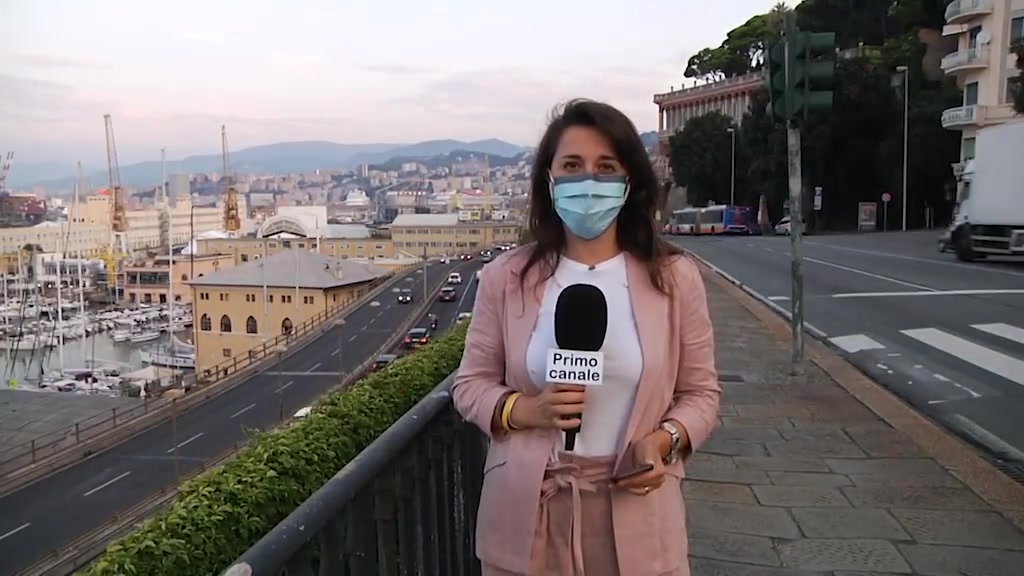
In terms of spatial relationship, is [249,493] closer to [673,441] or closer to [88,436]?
[673,441]

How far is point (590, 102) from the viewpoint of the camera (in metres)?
2.42

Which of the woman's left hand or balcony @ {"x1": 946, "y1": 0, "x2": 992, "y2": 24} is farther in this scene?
balcony @ {"x1": 946, "y1": 0, "x2": 992, "y2": 24}

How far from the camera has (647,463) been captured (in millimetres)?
2162

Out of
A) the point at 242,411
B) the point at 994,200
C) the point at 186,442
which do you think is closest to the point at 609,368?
the point at 994,200

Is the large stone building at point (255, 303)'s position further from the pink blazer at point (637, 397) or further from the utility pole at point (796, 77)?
the pink blazer at point (637, 397)

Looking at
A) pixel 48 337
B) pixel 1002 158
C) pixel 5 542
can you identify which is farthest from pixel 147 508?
pixel 48 337

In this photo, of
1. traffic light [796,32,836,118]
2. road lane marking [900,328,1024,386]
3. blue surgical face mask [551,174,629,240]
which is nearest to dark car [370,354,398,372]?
traffic light [796,32,836,118]

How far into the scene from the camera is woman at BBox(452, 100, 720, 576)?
225 cm

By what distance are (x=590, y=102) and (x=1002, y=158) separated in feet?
81.2

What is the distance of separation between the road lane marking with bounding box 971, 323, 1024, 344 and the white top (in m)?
10.7

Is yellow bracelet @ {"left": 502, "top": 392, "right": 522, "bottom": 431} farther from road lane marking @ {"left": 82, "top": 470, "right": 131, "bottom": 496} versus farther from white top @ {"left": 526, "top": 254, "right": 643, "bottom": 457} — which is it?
road lane marking @ {"left": 82, "top": 470, "right": 131, "bottom": 496}

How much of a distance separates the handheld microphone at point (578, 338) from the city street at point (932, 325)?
1044 millimetres

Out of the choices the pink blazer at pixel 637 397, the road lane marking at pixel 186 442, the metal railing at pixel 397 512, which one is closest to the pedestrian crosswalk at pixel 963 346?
the metal railing at pixel 397 512

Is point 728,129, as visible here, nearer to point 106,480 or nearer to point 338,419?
point 106,480
